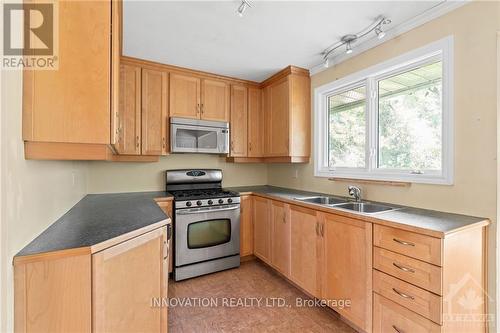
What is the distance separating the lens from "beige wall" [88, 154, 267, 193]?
2824 millimetres

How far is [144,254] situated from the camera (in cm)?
135

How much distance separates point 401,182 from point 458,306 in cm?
93

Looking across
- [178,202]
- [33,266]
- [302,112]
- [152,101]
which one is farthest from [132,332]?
[302,112]

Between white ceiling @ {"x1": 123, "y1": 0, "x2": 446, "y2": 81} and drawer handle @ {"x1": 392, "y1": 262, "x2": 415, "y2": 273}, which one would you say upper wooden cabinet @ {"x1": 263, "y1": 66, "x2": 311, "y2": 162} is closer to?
white ceiling @ {"x1": 123, "y1": 0, "x2": 446, "y2": 81}

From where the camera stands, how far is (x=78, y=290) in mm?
988

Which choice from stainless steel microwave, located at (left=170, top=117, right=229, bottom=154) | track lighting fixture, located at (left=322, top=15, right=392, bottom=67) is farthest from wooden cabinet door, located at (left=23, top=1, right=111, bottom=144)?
track lighting fixture, located at (left=322, top=15, right=392, bottom=67)

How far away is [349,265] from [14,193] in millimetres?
1997

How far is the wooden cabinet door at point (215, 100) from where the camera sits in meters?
3.04

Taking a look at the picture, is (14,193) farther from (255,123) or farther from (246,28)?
(255,123)

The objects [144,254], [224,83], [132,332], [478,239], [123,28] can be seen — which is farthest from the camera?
[224,83]

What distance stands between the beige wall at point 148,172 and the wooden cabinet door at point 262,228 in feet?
2.29

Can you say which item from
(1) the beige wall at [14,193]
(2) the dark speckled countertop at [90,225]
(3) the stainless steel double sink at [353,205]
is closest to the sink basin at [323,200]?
(3) the stainless steel double sink at [353,205]

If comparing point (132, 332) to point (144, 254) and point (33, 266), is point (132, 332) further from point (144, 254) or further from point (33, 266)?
point (33, 266)

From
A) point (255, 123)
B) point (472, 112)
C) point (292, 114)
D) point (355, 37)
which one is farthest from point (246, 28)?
point (472, 112)
